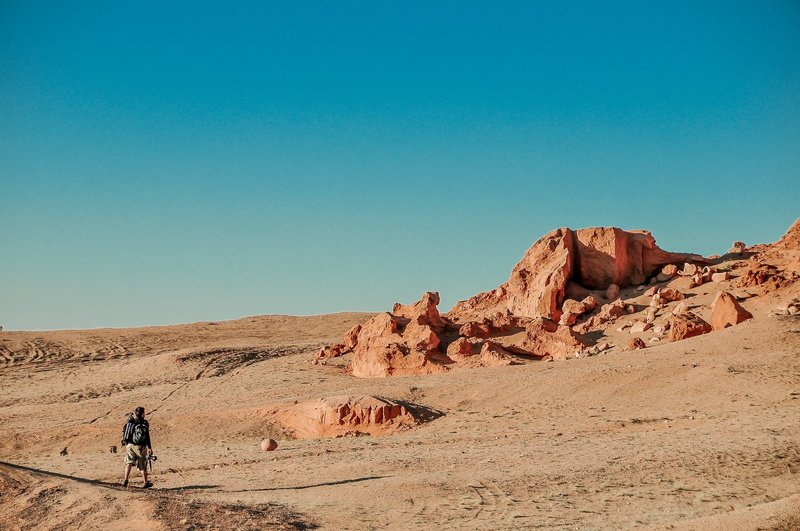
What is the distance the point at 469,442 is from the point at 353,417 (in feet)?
12.3

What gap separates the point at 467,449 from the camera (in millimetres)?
13477

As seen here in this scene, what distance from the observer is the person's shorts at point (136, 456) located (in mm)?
11875

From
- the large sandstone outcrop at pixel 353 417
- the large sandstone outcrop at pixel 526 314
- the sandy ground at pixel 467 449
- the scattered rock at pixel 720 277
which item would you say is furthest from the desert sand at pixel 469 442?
the large sandstone outcrop at pixel 526 314

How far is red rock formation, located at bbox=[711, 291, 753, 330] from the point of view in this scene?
65.4ft

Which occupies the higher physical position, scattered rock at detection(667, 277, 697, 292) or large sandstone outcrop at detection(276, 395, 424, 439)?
scattered rock at detection(667, 277, 697, 292)

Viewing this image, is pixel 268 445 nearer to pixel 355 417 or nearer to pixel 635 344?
pixel 355 417

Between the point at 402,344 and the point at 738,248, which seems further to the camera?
the point at 738,248

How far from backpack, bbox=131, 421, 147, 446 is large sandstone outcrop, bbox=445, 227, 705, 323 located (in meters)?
15.4

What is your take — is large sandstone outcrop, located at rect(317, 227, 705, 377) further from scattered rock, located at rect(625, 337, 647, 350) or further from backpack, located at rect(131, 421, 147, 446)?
backpack, located at rect(131, 421, 147, 446)

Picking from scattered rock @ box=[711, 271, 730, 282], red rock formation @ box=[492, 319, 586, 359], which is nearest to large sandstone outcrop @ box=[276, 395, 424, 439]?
red rock formation @ box=[492, 319, 586, 359]

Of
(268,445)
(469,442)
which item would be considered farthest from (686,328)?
(268,445)

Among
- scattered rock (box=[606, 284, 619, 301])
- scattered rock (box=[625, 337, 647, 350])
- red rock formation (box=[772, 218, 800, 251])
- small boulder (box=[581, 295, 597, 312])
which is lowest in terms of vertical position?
scattered rock (box=[625, 337, 647, 350])

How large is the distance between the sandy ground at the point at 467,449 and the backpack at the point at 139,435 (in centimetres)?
93

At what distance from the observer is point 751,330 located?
58.9 ft
